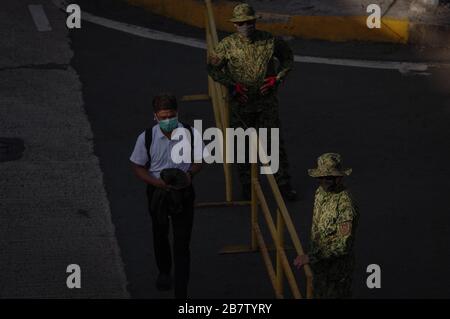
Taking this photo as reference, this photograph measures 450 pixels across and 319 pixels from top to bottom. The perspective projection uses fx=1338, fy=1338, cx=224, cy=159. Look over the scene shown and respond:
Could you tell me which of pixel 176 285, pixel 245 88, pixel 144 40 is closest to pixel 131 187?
pixel 245 88

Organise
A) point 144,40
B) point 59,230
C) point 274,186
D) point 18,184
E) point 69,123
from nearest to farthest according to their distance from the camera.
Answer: point 274,186 < point 59,230 < point 18,184 < point 69,123 < point 144,40

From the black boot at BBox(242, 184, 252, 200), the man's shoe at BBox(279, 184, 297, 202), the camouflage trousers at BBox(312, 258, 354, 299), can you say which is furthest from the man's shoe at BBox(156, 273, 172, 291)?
the man's shoe at BBox(279, 184, 297, 202)

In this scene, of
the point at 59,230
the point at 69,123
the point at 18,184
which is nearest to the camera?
the point at 59,230

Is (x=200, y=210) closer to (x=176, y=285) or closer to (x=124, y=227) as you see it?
(x=124, y=227)

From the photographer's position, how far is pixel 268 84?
12375 millimetres

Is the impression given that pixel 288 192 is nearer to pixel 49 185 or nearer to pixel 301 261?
pixel 49 185

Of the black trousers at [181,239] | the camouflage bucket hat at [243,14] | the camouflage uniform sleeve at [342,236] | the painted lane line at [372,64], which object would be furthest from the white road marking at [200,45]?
the camouflage uniform sleeve at [342,236]

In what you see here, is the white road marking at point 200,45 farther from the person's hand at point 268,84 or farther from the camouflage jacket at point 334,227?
the camouflage jacket at point 334,227

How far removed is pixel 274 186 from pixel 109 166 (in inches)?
130

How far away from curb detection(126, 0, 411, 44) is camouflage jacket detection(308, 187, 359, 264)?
7.00 m

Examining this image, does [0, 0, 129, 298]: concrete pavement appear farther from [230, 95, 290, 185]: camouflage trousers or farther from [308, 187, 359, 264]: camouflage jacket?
[308, 187, 359, 264]: camouflage jacket

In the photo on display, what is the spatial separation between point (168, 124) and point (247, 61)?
2.05m

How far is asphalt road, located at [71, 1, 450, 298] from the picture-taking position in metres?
11.5

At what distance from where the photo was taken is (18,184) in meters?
12.8
